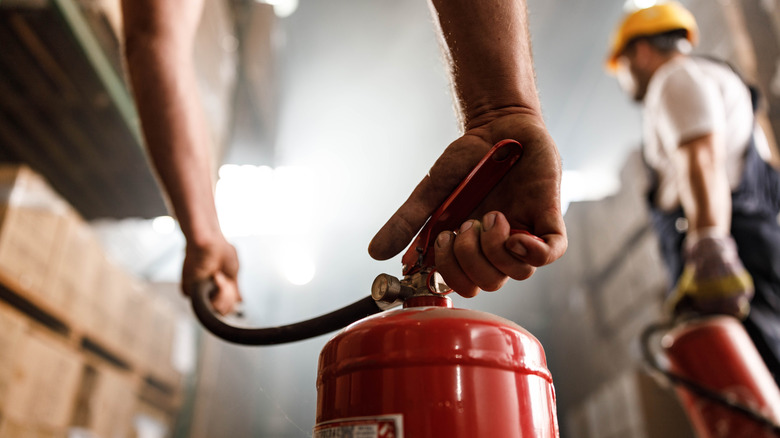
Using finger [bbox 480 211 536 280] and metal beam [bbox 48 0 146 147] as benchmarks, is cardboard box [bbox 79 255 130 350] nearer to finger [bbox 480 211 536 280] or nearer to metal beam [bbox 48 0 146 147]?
metal beam [bbox 48 0 146 147]

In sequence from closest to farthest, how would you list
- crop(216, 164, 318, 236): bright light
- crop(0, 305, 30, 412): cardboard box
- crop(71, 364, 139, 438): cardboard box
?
crop(0, 305, 30, 412): cardboard box, crop(71, 364, 139, 438): cardboard box, crop(216, 164, 318, 236): bright light

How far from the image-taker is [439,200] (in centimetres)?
77

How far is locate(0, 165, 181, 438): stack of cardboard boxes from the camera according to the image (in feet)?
5.99

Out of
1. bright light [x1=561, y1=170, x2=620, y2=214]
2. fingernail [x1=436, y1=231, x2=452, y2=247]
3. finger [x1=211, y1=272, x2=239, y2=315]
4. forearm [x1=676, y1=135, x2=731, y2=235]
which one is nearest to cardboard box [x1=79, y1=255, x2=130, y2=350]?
finger [x1=211, y1=272, x2=239, y2=315]

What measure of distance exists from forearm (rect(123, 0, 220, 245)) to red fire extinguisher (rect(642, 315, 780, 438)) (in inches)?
54.8

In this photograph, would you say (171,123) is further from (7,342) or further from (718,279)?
(718,279)

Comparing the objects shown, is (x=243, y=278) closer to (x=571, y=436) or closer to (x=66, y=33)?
(x=66, y=33)

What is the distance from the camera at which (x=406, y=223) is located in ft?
2.49

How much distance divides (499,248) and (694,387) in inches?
50.7

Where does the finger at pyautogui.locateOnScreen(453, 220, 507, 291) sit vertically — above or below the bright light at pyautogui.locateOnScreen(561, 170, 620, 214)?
below

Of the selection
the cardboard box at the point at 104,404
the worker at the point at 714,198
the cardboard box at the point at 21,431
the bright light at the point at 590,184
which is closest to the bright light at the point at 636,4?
the bright light at the point at 590,184

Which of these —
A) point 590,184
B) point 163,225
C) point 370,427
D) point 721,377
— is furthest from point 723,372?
point 590,184

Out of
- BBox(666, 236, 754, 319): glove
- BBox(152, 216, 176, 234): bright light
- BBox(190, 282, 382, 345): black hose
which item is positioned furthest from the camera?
BBox(152, 216, 176, 234): bright light

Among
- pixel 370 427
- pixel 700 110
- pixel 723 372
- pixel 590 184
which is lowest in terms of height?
pixel 370 427
